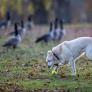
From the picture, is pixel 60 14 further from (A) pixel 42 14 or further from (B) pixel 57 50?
(B) pixel 57 50

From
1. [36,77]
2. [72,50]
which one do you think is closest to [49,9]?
[72,50]

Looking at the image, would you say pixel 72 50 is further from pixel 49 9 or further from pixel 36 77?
pixel 49 9

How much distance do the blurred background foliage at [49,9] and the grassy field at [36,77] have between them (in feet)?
103

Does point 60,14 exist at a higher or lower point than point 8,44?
higher

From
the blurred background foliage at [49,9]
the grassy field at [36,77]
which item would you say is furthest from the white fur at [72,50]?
the blurred background foliage at [49,9]

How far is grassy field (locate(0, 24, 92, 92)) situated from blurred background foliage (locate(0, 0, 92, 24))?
31513 mm

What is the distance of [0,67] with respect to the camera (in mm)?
16812

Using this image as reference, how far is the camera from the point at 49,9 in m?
58.0

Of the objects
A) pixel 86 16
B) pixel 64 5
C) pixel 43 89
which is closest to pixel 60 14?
pixel 64 5

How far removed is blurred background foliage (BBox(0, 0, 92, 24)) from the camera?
53.2 m

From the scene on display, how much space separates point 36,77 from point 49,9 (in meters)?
43.3

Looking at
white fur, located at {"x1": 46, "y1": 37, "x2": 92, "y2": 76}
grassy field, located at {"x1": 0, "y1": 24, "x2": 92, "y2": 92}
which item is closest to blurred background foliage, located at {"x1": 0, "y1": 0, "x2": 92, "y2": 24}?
grassy field, located at {"x1": 0, "y1": 24, "x2": 92, "y2": 92}

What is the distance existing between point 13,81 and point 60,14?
46.6 metres

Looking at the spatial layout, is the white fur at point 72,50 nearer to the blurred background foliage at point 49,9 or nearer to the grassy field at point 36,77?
the grassy field at point 36,77
